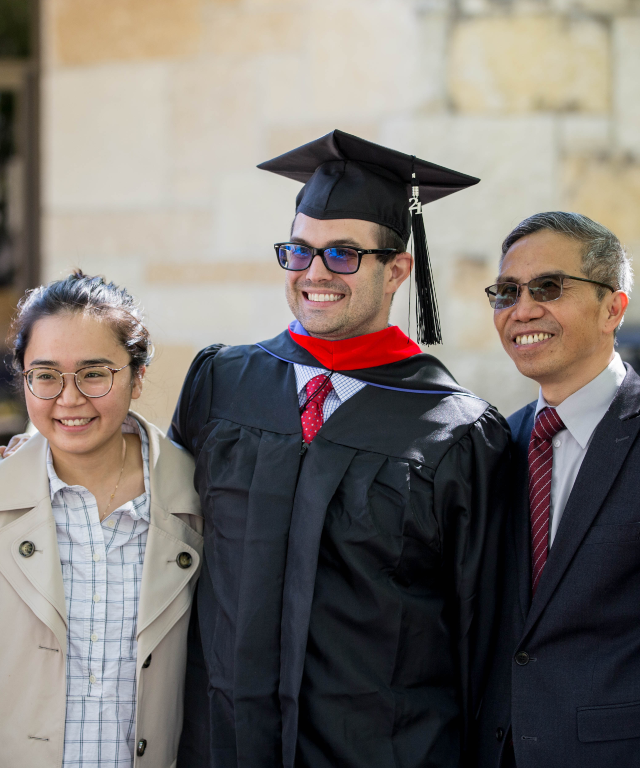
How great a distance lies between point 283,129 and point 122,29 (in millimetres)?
909

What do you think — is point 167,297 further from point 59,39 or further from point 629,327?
point 629,327

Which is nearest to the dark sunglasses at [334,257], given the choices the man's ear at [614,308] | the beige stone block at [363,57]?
the man's ear at [614,308]

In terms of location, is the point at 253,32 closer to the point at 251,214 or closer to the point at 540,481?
the point at 251,214

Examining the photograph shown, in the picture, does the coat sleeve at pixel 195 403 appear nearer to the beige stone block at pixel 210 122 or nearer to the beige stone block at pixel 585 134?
the beige stone block at pixel 210 122

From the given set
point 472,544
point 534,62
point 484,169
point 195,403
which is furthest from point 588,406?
point 534,62

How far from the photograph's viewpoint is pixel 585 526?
1.88m

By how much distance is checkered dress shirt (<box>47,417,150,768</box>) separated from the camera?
1.95 meters

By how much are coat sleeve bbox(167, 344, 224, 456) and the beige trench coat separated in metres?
0.16

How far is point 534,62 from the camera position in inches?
133

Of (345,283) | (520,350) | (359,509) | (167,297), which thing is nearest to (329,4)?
(167,297)

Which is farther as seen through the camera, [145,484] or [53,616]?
[145,484]

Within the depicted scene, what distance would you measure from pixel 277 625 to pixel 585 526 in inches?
32.4

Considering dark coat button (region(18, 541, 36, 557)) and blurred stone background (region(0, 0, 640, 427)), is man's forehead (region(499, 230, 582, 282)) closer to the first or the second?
blurred stone background (region(0, 0, 640, 427))

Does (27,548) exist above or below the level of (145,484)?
below
